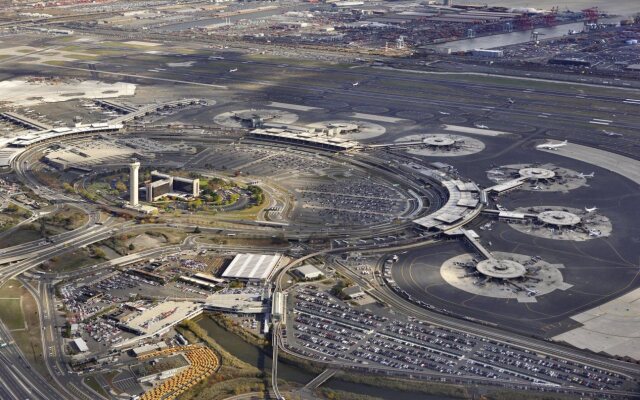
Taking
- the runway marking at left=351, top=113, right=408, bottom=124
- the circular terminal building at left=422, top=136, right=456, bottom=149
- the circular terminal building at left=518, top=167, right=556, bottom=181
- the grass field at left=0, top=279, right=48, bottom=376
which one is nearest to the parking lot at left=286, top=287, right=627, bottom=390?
the grass field at left=0, top=279, right=48, bottom=376

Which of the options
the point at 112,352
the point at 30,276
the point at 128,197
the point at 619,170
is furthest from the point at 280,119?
the point at 112,352

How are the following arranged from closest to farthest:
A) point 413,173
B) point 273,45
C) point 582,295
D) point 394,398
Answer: point 394,398 → point 582,295 → point 413,173 → point 273,45

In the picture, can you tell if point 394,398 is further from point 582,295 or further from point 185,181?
point 185,181

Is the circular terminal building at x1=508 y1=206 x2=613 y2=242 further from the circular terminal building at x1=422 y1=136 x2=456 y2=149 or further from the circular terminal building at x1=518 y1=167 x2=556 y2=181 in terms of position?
the circular terminal building at x1=422 y1=136 x2=456 y2=149

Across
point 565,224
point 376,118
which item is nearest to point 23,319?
point 565,224

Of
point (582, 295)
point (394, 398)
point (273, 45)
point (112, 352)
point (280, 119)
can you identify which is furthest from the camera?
point (273, 45)

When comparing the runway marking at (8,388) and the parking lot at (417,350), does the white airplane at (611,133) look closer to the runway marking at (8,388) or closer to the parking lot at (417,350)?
the parking lot at (417,350)

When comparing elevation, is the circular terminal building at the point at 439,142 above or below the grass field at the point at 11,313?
above

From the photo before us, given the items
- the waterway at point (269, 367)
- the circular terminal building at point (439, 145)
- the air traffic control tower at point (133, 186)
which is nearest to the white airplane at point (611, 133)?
the circular terminal building at point (439, 145)
